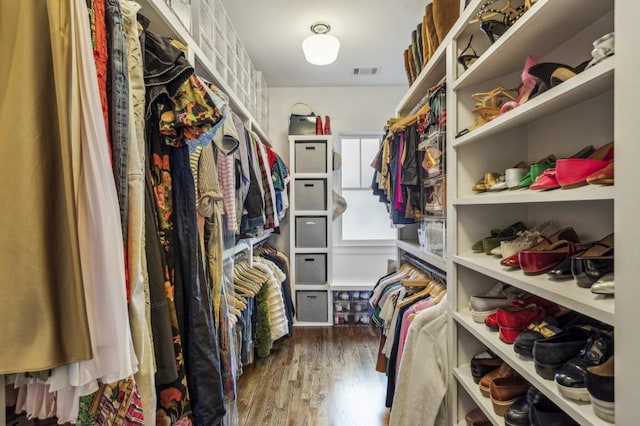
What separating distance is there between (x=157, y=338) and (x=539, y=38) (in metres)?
1.40

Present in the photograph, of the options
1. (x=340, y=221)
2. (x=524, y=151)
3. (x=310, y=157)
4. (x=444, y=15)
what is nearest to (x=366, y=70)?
(x=310, y=157)

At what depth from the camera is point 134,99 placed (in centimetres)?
81

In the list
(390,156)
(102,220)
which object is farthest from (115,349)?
(390,156)

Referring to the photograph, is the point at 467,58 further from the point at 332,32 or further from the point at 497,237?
the point at 332,32

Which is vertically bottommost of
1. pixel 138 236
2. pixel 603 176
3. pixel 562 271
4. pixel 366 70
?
pixel 562 271

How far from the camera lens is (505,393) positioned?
1.08 metres

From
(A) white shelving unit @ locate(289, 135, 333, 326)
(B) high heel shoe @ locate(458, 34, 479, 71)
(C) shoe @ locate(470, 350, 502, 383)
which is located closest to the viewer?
(C) shoe @ locate(470, 350, 502, 383)

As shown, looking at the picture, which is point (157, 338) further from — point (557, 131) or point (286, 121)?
point (286, 121)

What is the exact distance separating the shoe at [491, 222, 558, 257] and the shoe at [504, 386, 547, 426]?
42 cm

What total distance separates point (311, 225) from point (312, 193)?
329 millimetres

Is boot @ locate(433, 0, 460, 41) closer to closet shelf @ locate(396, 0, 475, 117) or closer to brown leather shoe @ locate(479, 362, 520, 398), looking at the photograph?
closet shelf @ locate(396, 0, 475, 117)

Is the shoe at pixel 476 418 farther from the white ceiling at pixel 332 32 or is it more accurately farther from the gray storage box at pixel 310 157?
the gray storage box at pixel 310 157

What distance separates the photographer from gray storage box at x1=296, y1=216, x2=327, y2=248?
11.3ft

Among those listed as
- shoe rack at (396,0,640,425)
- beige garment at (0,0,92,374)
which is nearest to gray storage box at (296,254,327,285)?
shoe rack at (396,0,640,425)
